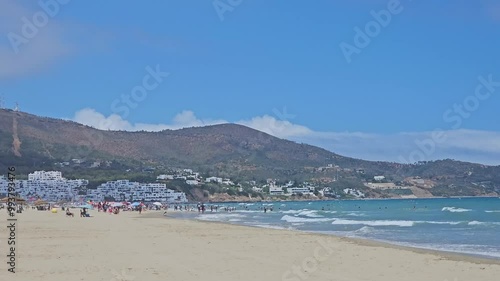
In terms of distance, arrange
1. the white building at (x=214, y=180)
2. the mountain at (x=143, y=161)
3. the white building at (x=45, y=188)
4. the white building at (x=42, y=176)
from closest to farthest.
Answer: the white building at (x=45, y=188)
the white building at (x=42, y=176)
the mountain at (x=143, y=161)
the white building at (x=214, y=180)

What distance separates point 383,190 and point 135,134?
256 ft

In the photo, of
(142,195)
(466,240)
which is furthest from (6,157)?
(466,240)

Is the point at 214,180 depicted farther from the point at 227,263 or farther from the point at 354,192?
the point at 227,263

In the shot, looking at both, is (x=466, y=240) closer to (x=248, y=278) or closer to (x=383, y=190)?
(x=248, y=278)

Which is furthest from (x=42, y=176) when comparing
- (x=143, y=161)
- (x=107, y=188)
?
(x=143, y=161)

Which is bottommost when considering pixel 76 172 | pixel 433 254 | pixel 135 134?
pixel 433 254

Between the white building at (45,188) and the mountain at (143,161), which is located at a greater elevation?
the mountain at (143,161)

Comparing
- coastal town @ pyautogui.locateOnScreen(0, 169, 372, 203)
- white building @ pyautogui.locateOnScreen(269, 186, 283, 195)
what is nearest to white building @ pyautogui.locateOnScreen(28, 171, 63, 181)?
coastal town @ pyautogui.locateOnScreen(0, 169, 372, 203)

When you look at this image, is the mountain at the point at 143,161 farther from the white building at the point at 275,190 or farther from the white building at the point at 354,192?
the white building at the point at 275,190

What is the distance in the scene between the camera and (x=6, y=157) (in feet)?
422

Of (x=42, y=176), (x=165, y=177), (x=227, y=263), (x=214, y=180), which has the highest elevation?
(x=165, y=177)

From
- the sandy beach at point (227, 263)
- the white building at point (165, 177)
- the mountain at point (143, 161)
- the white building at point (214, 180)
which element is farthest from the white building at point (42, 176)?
the sandy beach at point (227, 263)

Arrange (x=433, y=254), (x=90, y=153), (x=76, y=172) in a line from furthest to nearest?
(x=90, y=153) → (x=76, y=172) → (x=433, y=254)

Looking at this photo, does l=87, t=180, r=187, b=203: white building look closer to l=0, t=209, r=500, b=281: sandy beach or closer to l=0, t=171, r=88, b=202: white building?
l=0, t=171, r=88, b=202: white building
